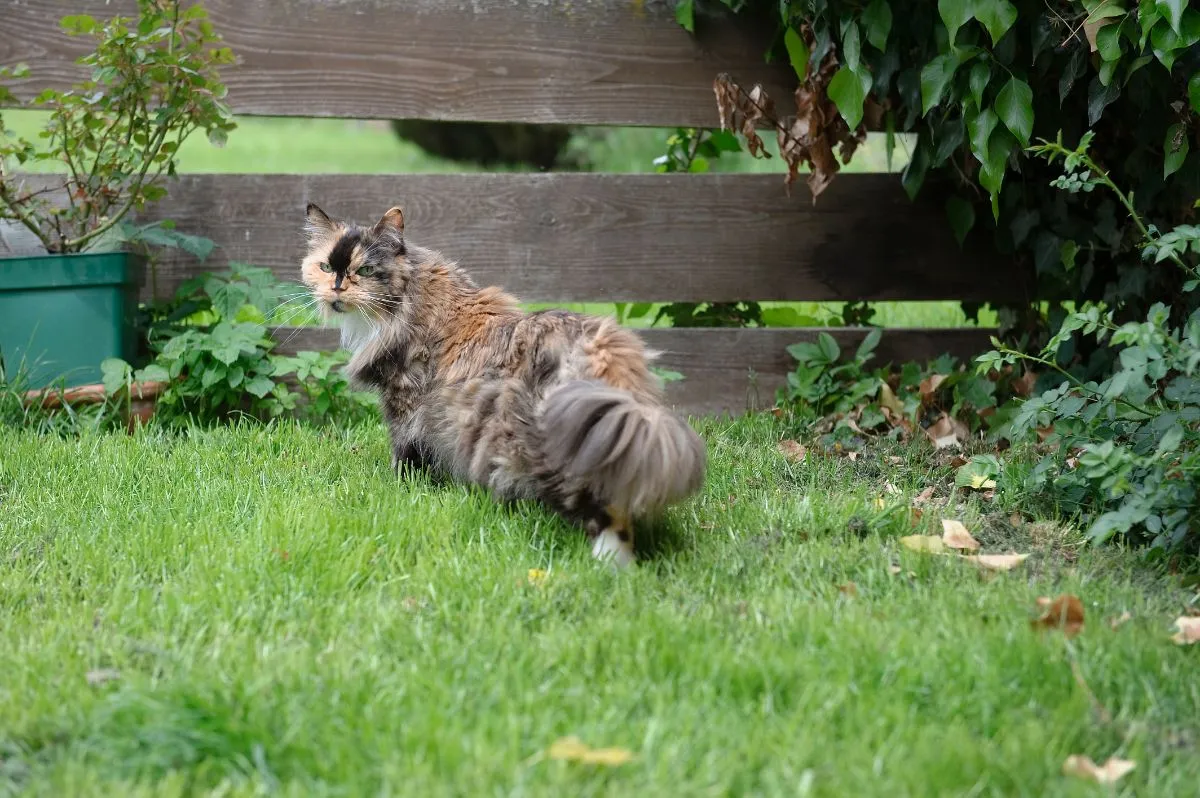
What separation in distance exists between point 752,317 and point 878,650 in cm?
305

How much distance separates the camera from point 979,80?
11.7ft

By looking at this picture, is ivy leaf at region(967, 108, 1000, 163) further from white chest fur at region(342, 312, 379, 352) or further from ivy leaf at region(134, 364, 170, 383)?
ivy leaf at region(134, 364, 170, 383)

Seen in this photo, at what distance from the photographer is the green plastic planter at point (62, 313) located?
4316 millimetres

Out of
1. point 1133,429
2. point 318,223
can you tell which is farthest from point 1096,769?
point 318,223

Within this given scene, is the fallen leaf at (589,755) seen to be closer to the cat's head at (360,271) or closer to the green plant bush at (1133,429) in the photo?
the green plant bush at (1133,429)

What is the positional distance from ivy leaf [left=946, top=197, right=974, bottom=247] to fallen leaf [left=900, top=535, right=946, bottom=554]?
6.78 feet

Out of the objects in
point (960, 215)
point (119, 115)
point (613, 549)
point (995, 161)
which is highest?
point (995, 161)

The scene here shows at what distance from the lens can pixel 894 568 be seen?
283 cm

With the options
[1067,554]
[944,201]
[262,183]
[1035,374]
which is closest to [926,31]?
[944,201]

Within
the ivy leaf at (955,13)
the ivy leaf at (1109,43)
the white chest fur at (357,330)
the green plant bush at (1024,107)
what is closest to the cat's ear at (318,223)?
the white chest fur at (357,330)

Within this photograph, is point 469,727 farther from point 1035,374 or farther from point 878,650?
point 1035,374

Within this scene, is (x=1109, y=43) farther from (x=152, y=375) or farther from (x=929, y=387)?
(x=152, y=375)

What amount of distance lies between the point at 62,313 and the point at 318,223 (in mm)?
1310

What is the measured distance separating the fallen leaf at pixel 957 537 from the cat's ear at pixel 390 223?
2.03 meters
